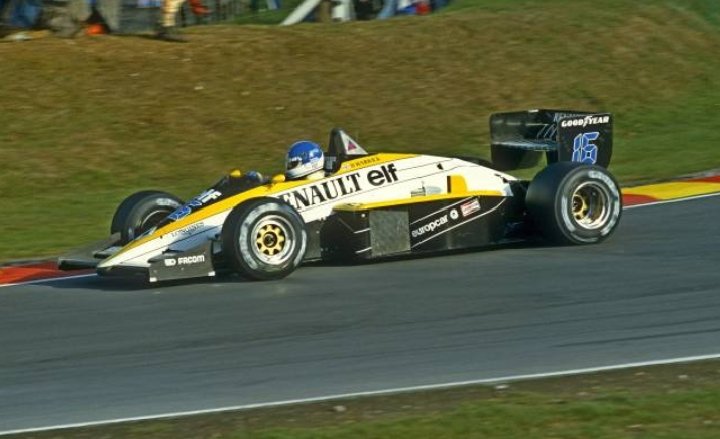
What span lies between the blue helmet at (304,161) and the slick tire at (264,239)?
52 cm

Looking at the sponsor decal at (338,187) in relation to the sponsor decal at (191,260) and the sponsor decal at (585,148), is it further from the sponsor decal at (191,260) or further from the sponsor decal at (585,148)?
the sponsor decal at (585,148)

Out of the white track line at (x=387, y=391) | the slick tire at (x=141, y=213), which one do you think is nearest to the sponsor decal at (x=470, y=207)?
the slick tire at (x=141, y=213)

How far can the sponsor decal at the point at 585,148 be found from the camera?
12.7 m

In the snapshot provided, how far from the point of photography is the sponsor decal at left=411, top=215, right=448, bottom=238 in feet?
38.8

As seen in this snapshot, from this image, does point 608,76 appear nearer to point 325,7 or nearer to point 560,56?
point 560,56

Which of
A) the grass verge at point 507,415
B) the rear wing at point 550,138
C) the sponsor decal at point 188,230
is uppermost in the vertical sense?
the rear wing at point 550,138

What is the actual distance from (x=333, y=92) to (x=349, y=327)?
42.8ft

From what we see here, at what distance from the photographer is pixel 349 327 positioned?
9.51m

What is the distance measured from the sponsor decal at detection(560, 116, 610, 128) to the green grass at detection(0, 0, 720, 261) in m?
3.85

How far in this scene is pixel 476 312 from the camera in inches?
385

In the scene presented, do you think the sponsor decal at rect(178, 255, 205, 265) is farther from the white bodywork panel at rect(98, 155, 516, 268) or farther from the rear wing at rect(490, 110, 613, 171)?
the rear wing at rect(490, 110, 613, 171)

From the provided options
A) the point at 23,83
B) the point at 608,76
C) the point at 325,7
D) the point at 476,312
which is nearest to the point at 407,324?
the point at 476,312

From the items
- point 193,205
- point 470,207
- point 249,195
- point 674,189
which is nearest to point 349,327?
point 249,195

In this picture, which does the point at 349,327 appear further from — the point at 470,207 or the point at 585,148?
the point at 585,148
